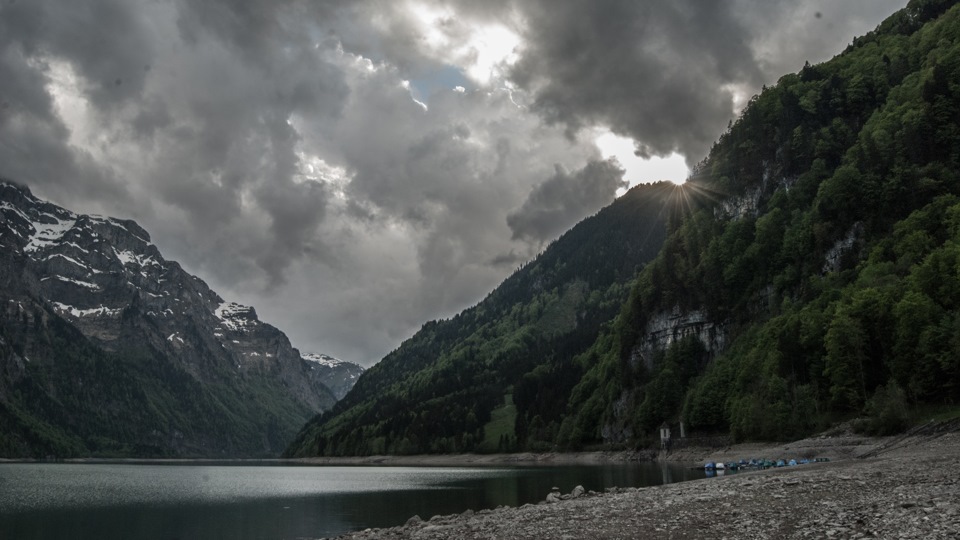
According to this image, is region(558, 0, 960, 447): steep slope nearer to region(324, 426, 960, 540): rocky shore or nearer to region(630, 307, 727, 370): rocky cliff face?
region(630, 307, 727, 370): rocky cliff face

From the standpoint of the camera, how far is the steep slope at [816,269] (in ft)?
283

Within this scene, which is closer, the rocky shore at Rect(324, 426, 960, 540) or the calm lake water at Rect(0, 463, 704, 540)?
the rocky shore at Rect(324, 426, 960, 540)

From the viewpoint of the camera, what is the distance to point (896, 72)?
5655 inches

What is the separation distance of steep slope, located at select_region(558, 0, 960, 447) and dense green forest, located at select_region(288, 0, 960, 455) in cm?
31

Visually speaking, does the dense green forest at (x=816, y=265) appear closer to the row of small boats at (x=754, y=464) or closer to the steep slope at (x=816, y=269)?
the steep slope at (x=816, y=269)

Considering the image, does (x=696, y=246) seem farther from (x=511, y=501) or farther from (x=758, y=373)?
(x=511, y=501)

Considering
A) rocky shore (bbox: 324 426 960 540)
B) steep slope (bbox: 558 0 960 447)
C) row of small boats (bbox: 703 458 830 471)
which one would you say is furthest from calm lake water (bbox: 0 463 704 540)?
steep slope (bbox: 558 0 960 447)

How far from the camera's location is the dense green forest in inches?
3396

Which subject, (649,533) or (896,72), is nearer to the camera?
(649,533)

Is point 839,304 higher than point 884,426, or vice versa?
point 839,304

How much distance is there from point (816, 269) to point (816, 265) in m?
0.88

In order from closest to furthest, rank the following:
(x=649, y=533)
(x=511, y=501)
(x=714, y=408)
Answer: (x=649, y=533) → (x=511, y=501) → (x=714, y=408)

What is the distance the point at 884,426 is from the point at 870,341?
20855 mm

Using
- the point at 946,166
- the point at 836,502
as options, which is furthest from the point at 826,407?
the point at 836,502
